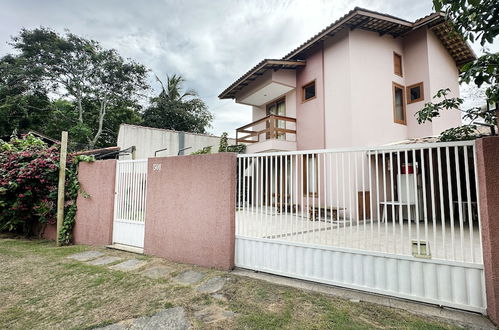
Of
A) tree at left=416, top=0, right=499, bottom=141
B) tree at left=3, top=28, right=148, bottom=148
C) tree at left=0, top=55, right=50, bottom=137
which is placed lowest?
tree at left=416, top=0, right=499, bottom=141

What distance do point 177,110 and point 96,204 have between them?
70.1ft

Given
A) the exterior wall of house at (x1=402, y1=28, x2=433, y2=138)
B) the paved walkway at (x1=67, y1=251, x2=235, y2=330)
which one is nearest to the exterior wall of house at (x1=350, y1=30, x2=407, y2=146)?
the exterior wall of house at (x1=402, y1=28, x2=433, y2=138)

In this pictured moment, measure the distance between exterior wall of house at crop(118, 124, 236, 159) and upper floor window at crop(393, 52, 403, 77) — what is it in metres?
12.5

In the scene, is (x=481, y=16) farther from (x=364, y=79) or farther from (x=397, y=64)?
(x=397, y=64)

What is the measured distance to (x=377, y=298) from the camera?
3.62 metres

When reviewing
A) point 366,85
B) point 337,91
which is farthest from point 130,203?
point 366,85

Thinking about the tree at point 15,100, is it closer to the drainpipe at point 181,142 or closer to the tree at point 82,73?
the tree at point 82,73

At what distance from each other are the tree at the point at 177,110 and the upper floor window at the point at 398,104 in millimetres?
21942

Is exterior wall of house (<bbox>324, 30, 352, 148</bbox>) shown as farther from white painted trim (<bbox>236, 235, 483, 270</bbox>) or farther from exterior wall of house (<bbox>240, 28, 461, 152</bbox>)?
white painted trim (<bbox>236, 235, 483, 270</bbox>)

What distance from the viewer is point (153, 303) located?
11.9 ft

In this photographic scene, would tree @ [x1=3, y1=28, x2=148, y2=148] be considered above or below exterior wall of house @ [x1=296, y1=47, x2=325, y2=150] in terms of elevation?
above

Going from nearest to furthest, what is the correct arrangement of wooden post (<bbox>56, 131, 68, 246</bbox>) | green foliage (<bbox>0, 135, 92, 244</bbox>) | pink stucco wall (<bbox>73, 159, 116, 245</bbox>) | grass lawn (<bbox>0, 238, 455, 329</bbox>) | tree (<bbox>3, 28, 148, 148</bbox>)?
1. grass lawn (<bbox>0, 238, 455, 329</bbox>)
2. pink stucco wall (<bbox>73, 159, 116, 245</bbox>)
3. wooden post (<bbox>56, 131, 68, 246</bbox>)
4. green foliage (<bbox>0, 135, 92, 244</bbox>)
5. tree (<bbox>3, 28, 148, 148</bbox>)

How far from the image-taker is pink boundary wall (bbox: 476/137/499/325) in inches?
115

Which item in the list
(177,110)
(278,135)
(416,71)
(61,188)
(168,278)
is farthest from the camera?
(177,110)
